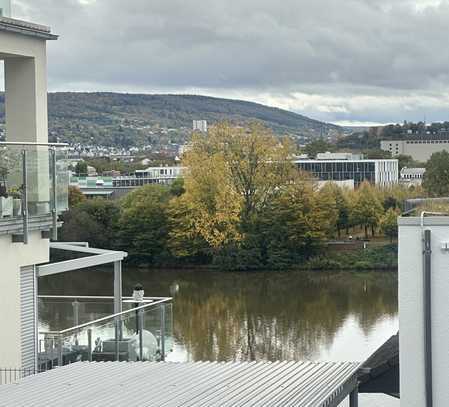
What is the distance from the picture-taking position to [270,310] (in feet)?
105

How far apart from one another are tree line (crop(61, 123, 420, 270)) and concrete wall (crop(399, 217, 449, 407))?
33754mm

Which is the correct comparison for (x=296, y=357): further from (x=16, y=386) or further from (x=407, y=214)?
(x=16, y=386)

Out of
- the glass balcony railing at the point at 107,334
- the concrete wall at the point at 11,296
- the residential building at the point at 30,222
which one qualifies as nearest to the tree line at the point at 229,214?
the glass balcony railing at the point at 107,334

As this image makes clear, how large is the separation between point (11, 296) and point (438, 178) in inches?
1805

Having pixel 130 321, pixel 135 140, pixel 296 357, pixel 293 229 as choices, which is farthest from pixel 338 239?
pixel 135 140

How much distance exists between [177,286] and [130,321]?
26564 mm

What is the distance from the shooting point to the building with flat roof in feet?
431

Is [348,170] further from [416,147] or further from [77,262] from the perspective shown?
[77,262]

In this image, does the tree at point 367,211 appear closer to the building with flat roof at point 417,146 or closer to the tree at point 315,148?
the tree at point 315,148

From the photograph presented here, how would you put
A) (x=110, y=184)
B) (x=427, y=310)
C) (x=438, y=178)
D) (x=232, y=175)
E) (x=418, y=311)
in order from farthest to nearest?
(x=110, y=184)
(x=438, y=178)
(x=232, y=175)
(x=418, y=311)
(x=427, y=310)

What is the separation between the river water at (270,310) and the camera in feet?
81.8

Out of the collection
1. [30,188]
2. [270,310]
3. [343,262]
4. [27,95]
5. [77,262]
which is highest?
[27,95]

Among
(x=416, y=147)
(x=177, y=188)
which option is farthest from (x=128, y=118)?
(x=177, y=188)

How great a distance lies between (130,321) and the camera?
11.8 metres
